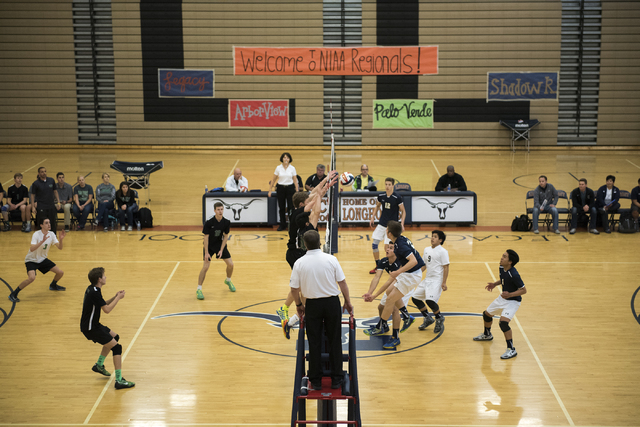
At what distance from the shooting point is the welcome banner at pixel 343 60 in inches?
1102

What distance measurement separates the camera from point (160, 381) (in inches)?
342

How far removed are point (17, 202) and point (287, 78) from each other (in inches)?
576

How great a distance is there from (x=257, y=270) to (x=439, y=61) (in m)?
18.1

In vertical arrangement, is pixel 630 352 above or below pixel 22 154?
below

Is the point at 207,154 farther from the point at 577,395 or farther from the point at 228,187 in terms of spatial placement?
the point at 577,395

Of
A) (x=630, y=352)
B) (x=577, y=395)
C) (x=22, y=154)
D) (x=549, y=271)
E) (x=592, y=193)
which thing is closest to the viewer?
(x=577, y=395)

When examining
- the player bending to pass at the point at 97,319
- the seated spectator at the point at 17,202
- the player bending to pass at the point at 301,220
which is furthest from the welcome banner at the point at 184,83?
the player bending to pass at the point at 97,319

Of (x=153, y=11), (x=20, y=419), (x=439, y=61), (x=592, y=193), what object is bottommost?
(x=20, y=419)

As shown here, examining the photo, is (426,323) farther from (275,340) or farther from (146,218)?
(146,218)

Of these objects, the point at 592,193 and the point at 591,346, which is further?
the point at 592,193

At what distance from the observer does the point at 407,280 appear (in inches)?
377

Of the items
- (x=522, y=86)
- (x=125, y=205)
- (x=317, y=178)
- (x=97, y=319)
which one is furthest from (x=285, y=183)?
(x=522, y=86)

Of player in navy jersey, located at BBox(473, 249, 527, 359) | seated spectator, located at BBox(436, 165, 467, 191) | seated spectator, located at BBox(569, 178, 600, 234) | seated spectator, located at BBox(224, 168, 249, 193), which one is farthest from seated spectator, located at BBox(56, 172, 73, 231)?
seated spectator, located at BBox(569, 178, 600, 234)

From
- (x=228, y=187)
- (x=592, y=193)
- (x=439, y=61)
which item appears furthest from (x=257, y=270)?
(x=439, y=61)
